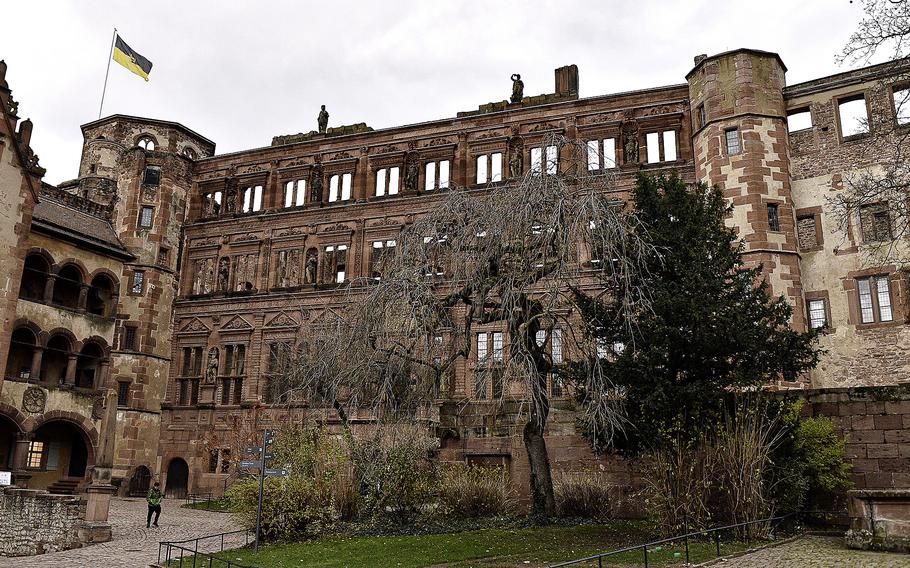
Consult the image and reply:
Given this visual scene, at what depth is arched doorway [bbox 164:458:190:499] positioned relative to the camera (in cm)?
3728

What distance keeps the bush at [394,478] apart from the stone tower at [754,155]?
1468 cm

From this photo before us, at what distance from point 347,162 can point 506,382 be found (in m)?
24.6

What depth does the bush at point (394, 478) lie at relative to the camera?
18.8 metres

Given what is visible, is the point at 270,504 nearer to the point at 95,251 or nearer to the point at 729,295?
the point at 729,295

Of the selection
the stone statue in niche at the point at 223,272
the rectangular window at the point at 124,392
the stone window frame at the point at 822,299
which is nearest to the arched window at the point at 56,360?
the rectangular window at the point at 124,392

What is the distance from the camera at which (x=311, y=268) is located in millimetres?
37500

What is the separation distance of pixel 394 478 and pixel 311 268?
20.3m

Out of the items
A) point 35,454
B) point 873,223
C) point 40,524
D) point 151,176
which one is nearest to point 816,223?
point 873,223

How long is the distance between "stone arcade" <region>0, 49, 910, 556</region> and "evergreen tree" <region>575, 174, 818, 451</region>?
3.89m

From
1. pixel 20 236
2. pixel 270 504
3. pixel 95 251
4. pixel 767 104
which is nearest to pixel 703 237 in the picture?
pixel 270 504

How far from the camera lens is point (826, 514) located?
16406 mm

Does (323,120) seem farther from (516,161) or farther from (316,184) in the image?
(516,161)

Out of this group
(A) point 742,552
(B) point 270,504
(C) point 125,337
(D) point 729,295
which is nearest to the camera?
(A) point 742,552

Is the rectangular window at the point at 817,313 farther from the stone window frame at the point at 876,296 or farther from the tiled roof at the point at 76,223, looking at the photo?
the tiled roof at the point at 76,223
